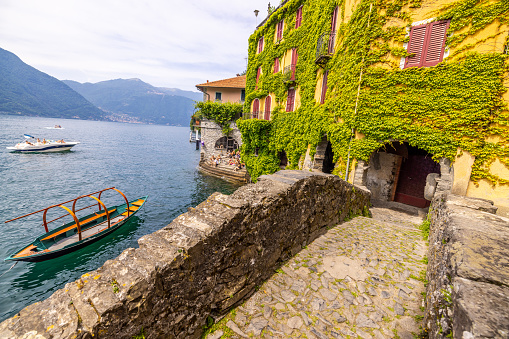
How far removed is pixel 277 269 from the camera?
15.4ft

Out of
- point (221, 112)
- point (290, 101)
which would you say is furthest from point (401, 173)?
point (221, 112)

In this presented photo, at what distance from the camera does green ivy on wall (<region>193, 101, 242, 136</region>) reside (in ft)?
105

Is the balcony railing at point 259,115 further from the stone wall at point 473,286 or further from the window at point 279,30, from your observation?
the stone wall at point 473,286

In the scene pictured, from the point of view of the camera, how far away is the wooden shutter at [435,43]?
907 centimetres

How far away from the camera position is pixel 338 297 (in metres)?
3.97

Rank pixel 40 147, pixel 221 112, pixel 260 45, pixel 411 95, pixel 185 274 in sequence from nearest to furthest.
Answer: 1. pixel 185 274
2. pixel 411 95
3. pixel 260 45
4. pixel 221 112
5. pixel 40 147

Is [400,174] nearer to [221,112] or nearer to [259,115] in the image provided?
[259,115]

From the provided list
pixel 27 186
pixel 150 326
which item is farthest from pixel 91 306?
pixel 27 186

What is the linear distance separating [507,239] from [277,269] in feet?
11.8

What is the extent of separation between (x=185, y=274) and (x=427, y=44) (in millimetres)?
12311

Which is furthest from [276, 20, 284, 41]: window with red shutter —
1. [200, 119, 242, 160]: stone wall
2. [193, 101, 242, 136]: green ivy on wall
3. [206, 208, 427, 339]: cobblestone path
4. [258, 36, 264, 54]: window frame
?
[206, 208, 427, 339]: cobblestone path

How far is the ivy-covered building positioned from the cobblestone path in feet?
19.7

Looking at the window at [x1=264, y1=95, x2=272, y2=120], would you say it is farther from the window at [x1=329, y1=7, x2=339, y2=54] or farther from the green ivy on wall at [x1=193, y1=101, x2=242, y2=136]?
the window at [x1=329, y1=7, x2=339, y2=54]

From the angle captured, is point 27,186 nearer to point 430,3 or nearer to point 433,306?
point 433,306
